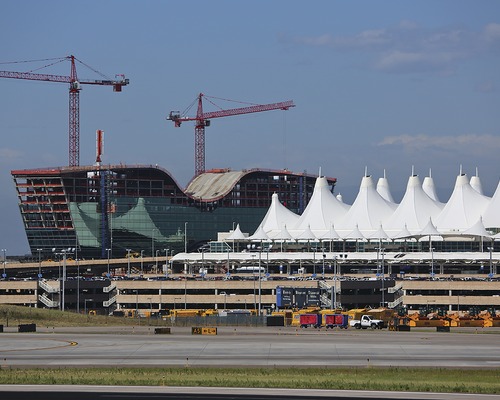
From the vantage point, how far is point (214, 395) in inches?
2296

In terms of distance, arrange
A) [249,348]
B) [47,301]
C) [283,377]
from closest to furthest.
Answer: [283,377] < [249,348] < [47,301]

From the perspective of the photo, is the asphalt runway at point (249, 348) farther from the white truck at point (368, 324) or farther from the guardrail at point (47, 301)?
the guardrail at point (47, 301)

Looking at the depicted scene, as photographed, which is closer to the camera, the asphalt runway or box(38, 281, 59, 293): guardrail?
the asphalt runway

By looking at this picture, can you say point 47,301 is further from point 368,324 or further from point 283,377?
point 283,377

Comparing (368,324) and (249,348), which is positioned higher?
(368,324)

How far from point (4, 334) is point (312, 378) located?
44.5m

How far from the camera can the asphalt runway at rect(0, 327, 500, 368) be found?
7700 centimetres

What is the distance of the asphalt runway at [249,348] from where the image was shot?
7700 centimetres

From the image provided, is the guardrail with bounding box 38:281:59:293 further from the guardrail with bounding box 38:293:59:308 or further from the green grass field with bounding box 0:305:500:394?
the green grass field with bounding box 0:305:500:394

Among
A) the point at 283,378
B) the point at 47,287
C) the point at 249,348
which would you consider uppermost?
the point at 47,287

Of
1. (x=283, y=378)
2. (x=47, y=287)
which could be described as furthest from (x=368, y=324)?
(x=47, y=287)

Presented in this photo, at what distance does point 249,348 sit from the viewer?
8819cm

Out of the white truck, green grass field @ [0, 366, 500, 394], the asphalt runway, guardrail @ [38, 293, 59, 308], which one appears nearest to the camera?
green grass field @ [0, 366, 500, 394]

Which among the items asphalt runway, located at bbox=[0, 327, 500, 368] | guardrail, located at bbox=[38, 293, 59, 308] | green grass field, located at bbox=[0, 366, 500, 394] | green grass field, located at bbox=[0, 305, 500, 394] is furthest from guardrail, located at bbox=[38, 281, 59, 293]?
green grass field, located at bbox=[0, 366, 500, 394]
